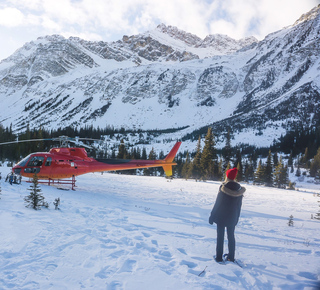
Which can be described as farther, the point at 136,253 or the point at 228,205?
the point at 228,205

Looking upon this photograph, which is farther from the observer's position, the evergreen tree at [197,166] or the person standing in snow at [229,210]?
the evergreen tree at [197,166]

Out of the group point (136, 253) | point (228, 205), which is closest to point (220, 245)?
point (228, 205)

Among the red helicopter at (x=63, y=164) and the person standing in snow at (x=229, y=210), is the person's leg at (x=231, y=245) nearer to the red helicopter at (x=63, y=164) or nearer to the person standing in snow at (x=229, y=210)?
the person standing in snow at (x=229, y=210)

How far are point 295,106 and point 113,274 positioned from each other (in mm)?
185853

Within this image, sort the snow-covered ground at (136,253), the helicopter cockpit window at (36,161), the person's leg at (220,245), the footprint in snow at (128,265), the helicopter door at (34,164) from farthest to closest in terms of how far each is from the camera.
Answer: the helicopter cockpit window at (36,161), the helicopter door at (34,164), the person's leg at (220,245), the footprint in snow at (128,265), the snow-covered ground at (136,253)

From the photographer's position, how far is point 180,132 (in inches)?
7470

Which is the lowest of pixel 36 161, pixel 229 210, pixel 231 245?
pixel 231 245

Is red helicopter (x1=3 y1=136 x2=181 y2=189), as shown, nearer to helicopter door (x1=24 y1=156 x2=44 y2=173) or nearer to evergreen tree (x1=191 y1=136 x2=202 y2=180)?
helicopter door (x1=24 y1=156 x2=44 y2=173)

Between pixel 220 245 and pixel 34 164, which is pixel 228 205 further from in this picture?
pixel 34 164

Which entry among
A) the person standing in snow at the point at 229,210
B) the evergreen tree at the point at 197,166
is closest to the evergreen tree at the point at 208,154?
the evergreen tree at the point at 197,166

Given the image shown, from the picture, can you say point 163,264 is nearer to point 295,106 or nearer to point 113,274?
point 113,274

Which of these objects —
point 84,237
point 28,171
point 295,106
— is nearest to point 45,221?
point 84,237

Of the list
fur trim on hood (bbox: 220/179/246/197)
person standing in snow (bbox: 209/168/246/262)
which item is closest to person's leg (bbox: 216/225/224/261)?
person standing in snow (bbox: 209/168/246/262)

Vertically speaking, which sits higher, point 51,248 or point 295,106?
point 295,106
